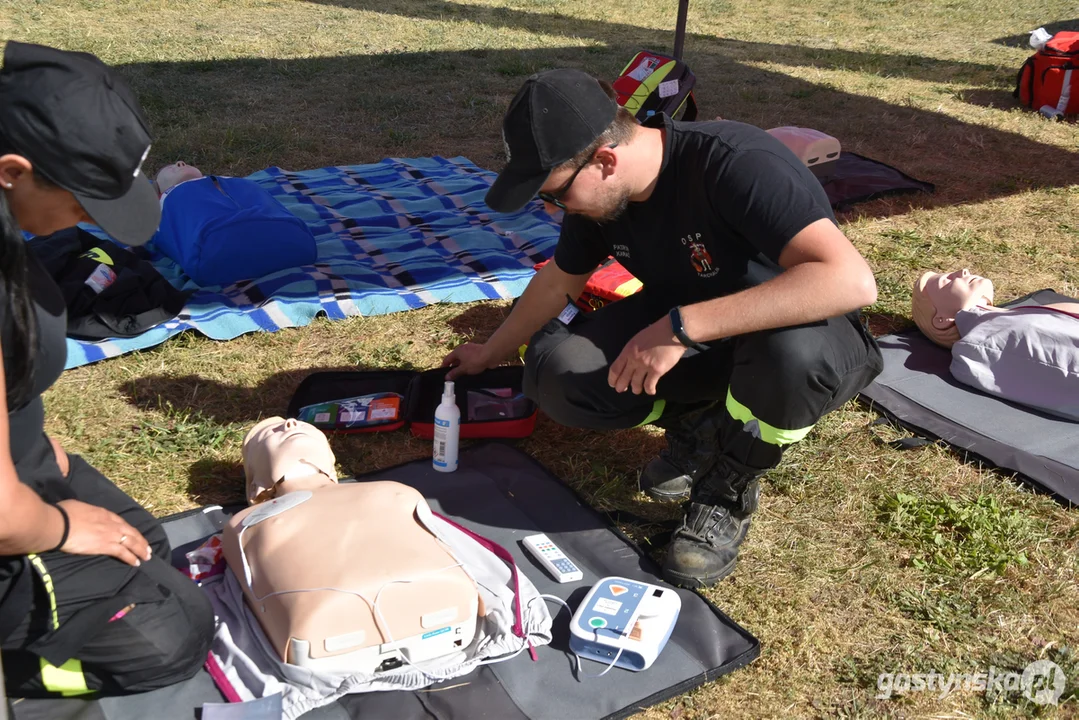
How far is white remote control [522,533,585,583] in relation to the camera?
267 centimetres

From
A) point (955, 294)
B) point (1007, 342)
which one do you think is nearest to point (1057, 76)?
point (955, 294)

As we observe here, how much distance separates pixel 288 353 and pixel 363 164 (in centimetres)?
256

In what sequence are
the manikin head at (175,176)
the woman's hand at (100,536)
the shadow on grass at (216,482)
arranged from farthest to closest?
1. the manikin head at (175,176)
2. the shadow on grass at (216,482)
3. the woman's hand at (100,536)

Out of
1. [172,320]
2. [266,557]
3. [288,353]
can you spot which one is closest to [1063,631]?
[266,557]

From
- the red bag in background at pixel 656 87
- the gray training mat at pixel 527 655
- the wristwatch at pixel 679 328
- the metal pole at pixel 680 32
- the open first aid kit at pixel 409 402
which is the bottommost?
the gray training mat at pixel 527 655

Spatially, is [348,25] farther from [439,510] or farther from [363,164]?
[439,510]

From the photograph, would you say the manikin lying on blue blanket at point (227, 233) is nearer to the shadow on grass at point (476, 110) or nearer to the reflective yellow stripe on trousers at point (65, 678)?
the shadow on grass at point (476, 110)

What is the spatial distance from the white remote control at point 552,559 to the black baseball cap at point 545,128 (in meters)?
1.01

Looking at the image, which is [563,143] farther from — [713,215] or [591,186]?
[713,215]

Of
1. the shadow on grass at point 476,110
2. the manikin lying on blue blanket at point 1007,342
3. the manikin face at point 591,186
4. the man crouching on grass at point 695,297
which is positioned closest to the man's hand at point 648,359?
the man crouching on grass at point 695,297

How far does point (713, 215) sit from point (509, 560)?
3.67 feet

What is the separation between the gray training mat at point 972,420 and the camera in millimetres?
3213

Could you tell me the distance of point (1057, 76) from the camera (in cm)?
792

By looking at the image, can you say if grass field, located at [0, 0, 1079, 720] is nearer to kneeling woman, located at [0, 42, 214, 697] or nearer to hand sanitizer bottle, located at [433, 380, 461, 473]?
hand sanitizer bottle, located at [433, 380, 461, 473]
